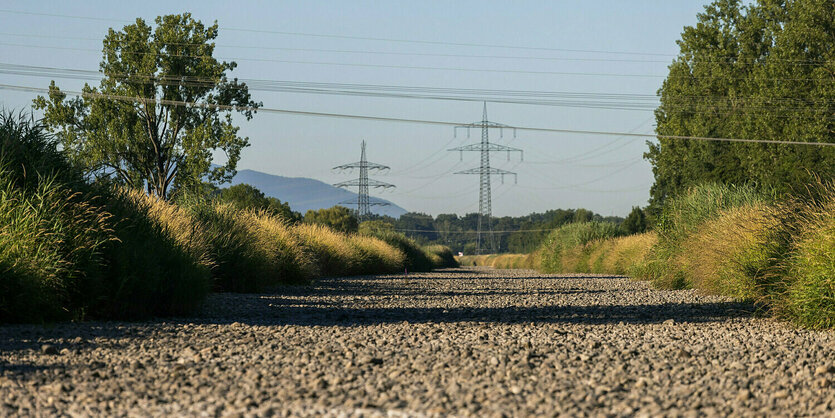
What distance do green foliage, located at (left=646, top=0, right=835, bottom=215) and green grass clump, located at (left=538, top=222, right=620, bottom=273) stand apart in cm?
415

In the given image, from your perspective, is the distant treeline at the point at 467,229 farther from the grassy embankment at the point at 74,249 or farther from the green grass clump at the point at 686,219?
the grassy embankment at the point at 74,249

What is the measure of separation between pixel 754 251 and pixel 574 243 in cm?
2638

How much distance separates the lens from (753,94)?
3406 centimetres

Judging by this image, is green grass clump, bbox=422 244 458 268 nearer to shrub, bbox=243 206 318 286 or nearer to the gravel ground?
shrub, bbox=243 206 318 286

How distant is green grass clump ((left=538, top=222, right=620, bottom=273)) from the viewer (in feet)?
113

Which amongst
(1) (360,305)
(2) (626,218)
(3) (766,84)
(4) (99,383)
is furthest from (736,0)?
(4) (99,383)

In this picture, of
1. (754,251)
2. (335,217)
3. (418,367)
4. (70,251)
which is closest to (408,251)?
(335,217)

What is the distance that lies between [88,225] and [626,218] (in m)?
49.1

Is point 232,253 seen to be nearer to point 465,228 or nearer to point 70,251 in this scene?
point 70,251

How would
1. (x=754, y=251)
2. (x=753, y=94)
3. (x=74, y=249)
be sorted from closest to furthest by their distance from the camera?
1. (x=74, y=249)
2. (x=754, y=251)
3. (x=753, y=94)

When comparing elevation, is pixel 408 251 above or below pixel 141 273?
above

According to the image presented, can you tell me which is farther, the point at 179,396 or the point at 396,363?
the point at 396,363

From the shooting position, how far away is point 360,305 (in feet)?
37.9

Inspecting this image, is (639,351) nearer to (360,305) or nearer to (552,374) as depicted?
(552,374)
